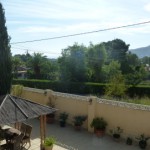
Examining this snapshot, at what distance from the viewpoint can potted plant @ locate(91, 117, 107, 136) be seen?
13.6 meters

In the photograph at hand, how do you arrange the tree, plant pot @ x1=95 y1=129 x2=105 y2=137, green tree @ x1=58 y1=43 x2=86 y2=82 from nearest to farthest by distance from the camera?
the tree, plant pot @ x1=95 y1=129 x2=105 y2=137, green tree @ x1=58 y1=43 x2=86 y2=82

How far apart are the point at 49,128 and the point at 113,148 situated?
15.0 ft

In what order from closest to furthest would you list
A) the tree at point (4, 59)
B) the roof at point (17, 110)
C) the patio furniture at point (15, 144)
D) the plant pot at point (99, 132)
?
the roof at point (17, 110) → the patio furniture at point (15, 144) → the tree at point (4, 59) → the plant pot at point (99, 132)

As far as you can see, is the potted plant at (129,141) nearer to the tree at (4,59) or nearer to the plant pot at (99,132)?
the plant pot at (99,132)

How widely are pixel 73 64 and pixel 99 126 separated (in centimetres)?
1896

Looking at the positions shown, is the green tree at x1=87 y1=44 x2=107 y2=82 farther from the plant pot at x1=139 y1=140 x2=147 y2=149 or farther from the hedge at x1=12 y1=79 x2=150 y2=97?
the plant pot at x1=139 y1=140 x2=147 y2=149

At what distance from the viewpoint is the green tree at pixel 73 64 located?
104 feet

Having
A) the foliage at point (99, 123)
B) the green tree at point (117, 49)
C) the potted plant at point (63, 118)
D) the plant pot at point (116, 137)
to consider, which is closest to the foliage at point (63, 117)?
the potted plant at point (63, 118)

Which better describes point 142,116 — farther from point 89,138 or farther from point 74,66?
point 74,66

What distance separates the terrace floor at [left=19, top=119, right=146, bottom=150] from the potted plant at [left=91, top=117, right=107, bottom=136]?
0.30 metres

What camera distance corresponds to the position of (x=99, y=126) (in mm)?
13609

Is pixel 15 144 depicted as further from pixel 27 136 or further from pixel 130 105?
pixel 130 105

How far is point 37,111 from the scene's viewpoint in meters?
10.1

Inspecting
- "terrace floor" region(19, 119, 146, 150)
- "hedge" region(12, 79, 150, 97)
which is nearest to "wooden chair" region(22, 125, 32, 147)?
"terrace floor" region(19, 119, 146, 150)
